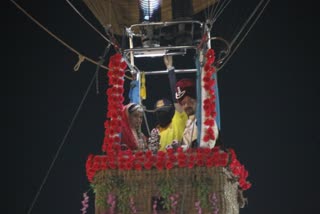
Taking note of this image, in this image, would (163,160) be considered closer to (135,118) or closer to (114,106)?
(114,106)

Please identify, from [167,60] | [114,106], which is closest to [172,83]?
[167,60]

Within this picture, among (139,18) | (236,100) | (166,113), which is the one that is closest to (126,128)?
(166,113)

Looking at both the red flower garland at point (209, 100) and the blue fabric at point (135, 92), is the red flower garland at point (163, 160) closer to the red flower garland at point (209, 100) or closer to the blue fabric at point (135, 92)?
the red flower garland at point (209, 100)

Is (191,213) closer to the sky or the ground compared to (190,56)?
closer to the ground

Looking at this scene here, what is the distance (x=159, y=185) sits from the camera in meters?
2.48

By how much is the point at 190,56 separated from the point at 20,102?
1740 mm

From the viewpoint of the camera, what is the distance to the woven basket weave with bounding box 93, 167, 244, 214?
2.46 meters

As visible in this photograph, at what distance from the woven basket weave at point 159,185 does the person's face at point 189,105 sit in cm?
63

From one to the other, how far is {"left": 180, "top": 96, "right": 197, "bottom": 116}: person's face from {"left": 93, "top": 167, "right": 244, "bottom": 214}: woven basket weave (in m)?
0.63

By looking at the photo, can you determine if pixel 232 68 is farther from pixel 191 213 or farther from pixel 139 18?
pixel 191 213

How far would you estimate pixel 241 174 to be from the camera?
2920 millimetres

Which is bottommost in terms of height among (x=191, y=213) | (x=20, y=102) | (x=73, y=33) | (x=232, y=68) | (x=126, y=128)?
(x=191, y=213)

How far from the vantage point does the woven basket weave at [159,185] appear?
246 centimetres

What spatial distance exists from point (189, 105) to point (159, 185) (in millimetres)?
737
